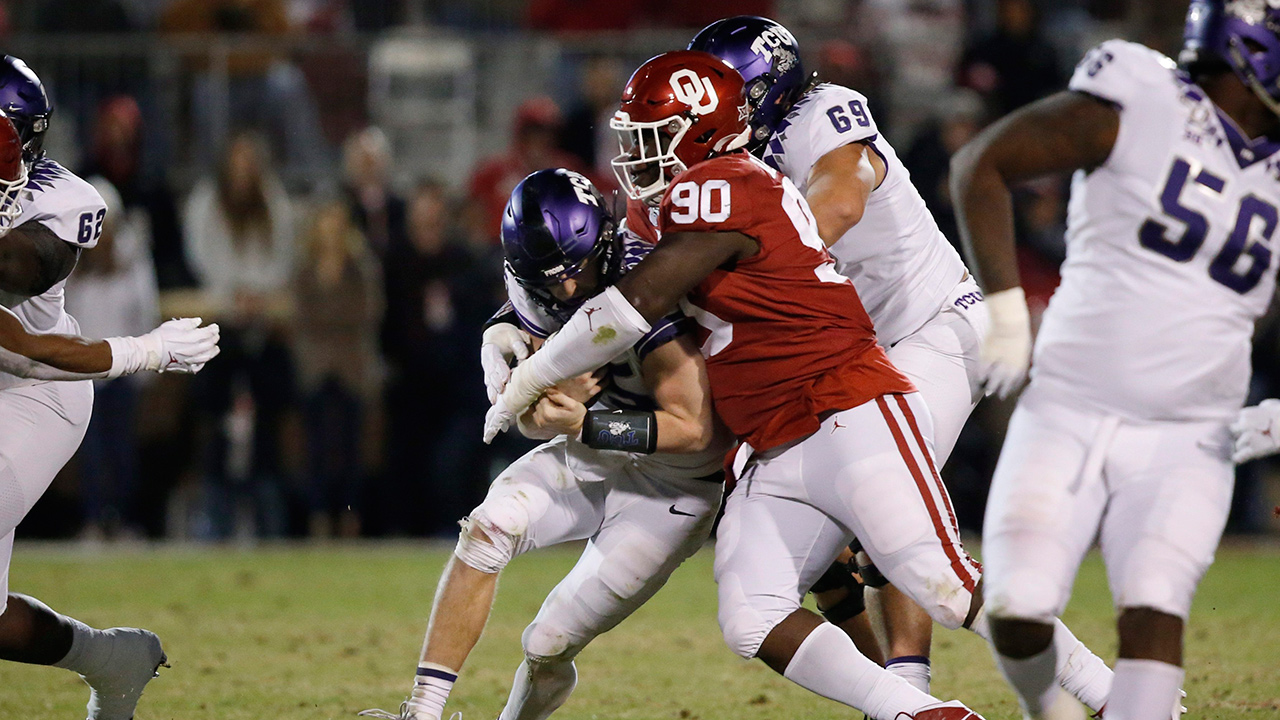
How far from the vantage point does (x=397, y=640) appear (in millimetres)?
6984

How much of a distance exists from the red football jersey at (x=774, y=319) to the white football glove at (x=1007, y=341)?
0.59m

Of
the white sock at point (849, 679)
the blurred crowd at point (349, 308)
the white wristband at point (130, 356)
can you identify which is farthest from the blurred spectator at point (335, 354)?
the white sock at point (849, 679)

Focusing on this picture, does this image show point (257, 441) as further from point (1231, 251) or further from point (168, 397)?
point (1231, 251)

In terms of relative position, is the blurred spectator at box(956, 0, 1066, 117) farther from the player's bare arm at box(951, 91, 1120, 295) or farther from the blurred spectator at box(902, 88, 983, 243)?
the player's bare arm at box(951, 91, 1120, 295)

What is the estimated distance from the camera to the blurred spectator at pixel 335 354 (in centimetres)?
1009

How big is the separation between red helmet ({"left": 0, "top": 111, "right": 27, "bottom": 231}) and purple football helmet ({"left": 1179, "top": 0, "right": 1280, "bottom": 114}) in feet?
9.96

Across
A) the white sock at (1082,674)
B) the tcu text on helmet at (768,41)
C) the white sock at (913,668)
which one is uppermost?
the tcu text on helmet at (768,41)

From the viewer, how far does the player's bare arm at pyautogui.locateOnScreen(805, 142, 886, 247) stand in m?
4.49

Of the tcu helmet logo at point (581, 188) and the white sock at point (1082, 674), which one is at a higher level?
the tcu helmet logo at point (581, 188)

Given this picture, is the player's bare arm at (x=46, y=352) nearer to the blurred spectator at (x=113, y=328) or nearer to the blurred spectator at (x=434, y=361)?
the blurred spectator at (x=113, y=328)

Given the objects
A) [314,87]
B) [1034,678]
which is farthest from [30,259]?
[314,87]

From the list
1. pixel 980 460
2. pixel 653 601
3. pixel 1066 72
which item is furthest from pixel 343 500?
pixel 1066 72

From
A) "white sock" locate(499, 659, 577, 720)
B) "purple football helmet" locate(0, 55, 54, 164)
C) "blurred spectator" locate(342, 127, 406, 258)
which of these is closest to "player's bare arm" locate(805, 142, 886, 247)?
"white sock" locate(499, 659, 577, 720)

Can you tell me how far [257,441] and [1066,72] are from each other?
595cm
